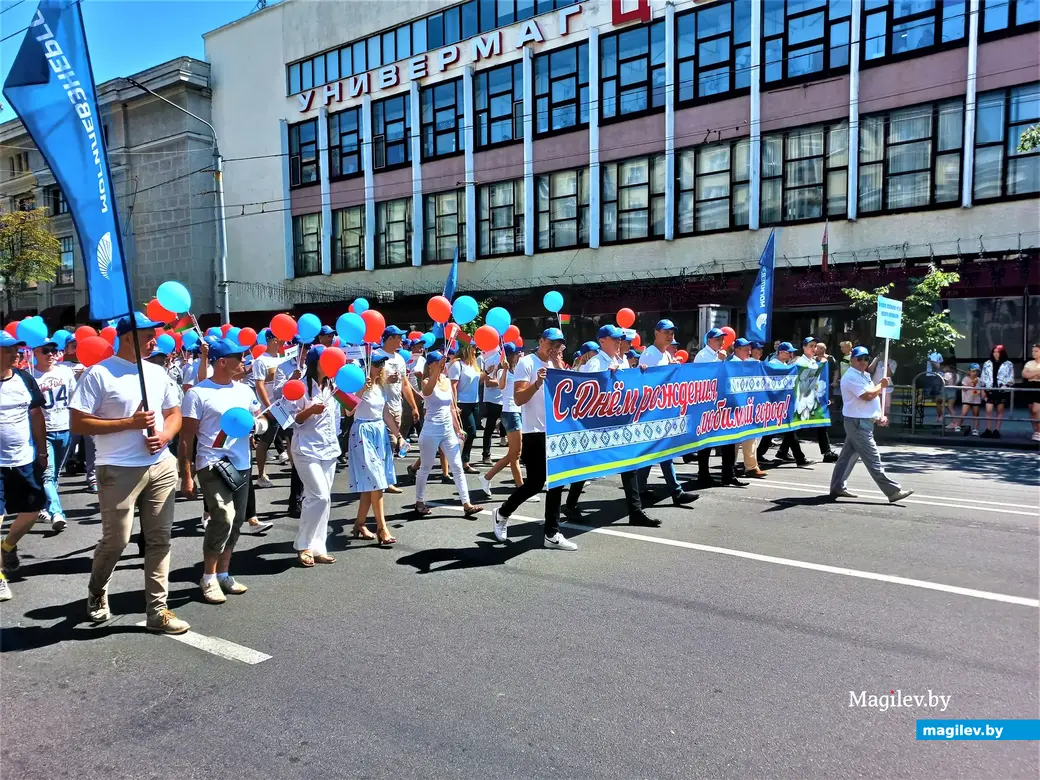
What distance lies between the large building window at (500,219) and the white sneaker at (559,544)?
21.5m

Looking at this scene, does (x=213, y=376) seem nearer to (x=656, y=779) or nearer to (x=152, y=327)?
(x=152, y=327)

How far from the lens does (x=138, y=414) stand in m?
4.41

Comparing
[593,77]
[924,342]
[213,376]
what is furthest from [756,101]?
[213,376]

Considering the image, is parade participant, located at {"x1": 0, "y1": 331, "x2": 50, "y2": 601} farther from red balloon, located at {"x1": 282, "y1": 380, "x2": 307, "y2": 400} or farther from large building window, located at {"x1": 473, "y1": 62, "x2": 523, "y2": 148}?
large building window, located at {"x1": 473, "y1": 62, "x2": 523, "y2": 148}

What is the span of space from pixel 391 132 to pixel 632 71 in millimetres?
11058

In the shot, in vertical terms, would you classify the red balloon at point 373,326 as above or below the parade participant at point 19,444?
above

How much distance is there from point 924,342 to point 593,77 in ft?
46.3

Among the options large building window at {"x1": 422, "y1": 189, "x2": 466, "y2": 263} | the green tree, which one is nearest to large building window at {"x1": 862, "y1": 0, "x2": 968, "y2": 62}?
the green tree

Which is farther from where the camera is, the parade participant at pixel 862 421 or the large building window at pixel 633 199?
the large building window at pixel 633 199

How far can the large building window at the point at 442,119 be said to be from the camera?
28438 mm

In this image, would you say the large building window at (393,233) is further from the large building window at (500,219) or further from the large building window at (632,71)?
the large building window at (632,71)

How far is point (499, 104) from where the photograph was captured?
2728 centimetres

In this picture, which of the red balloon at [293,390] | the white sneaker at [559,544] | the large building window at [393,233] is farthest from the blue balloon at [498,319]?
the large building window at [393,233]

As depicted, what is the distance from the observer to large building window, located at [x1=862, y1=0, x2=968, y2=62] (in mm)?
18578
